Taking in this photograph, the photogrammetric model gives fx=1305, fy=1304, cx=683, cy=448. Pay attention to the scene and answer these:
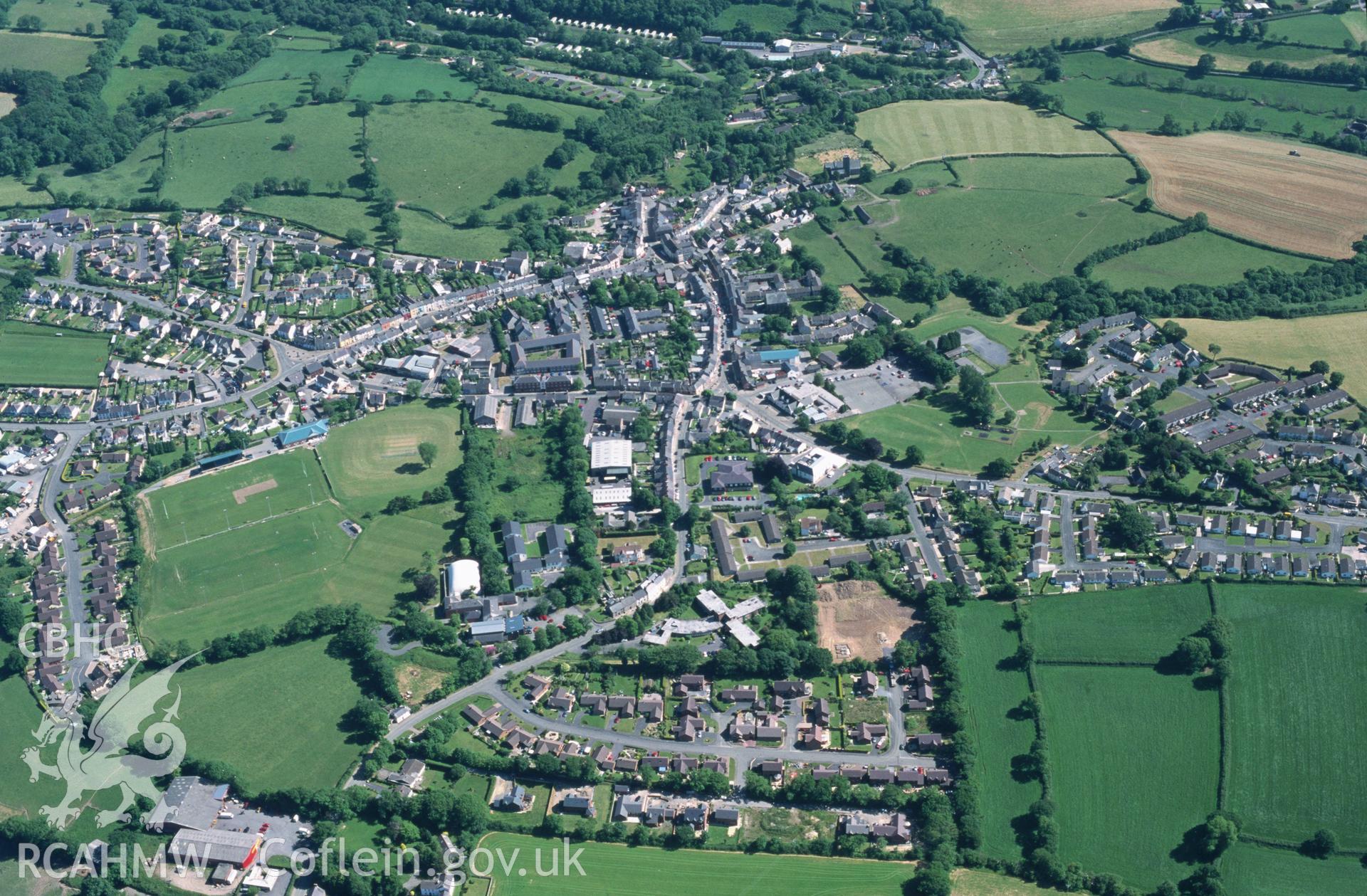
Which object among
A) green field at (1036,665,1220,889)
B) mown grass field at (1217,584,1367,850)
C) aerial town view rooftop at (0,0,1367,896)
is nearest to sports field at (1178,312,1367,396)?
aerial town view rooftop at (0,0,1367,896)

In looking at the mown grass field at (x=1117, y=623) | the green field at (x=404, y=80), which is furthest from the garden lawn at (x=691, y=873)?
the green field at (x=404, y=80)

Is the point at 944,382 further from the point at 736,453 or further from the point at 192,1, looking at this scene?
the point at 192,1

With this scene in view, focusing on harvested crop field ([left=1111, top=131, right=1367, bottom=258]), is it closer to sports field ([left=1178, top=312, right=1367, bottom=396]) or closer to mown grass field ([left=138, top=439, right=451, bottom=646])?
sports field ([left=1178, top=312, right=1367, bottom=396])

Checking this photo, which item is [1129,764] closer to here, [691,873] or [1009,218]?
[691,873]

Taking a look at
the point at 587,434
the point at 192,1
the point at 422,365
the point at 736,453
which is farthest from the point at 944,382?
the point at 192,1

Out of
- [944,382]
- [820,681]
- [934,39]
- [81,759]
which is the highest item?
[934,39]
